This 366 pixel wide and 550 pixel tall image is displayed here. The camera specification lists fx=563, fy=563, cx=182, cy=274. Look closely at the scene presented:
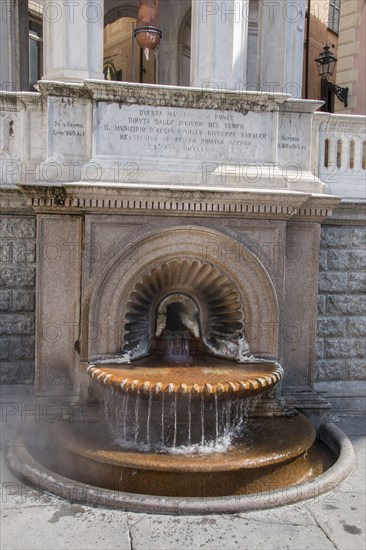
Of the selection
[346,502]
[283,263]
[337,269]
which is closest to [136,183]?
[283,263]

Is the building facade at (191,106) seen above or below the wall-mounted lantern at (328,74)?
below

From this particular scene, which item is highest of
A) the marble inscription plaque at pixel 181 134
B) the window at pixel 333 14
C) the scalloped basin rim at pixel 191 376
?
the window at pixel 333 14

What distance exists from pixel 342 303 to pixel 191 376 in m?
3.26

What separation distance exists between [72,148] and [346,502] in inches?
200

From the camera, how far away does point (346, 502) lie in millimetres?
5543

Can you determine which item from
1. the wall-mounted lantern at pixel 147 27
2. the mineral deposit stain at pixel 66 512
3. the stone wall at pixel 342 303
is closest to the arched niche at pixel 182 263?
the stone wall at pixel 342 303

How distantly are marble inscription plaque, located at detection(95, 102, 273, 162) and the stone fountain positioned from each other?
17 millimetres

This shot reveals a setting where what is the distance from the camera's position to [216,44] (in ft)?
25.1

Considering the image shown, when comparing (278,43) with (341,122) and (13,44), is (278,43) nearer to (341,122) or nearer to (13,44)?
(341,122)

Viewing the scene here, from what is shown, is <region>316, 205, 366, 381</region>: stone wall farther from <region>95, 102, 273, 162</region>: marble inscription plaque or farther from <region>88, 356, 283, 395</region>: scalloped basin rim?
<region>95, 102, 273, 162</region>: marble inscription plaque

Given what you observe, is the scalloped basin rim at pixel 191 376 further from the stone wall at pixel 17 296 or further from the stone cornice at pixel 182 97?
the stone cornice at pixel 182 97

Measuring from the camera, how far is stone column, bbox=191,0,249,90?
7.61m

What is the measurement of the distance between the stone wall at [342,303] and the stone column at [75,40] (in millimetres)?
4082

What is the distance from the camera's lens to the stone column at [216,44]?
761cm
